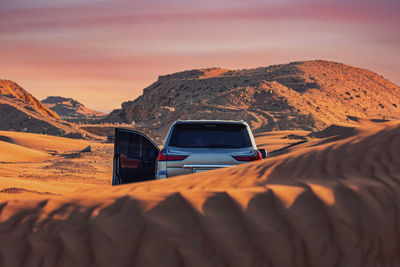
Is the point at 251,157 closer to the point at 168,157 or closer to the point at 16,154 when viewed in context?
the point at 168,157

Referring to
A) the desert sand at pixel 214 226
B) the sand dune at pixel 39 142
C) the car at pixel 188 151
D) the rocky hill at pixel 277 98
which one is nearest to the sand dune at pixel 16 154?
the sand dune at pixel 39 142

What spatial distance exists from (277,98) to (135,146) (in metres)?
42.8

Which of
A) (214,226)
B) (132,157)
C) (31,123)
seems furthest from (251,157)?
(31,123)

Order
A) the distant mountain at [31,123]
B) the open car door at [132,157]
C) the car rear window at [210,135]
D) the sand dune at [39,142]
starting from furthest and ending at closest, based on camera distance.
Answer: the distant mountain at [31,123] → the sand dune at [39,142] → the open car door at [132,157] → the car rear window at [210,135]


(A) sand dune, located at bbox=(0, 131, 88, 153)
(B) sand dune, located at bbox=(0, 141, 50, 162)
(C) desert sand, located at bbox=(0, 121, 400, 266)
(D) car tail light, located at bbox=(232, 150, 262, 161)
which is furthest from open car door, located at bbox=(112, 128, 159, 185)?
(A) sand dune, located at bbox=(0, 131, 88, 153)

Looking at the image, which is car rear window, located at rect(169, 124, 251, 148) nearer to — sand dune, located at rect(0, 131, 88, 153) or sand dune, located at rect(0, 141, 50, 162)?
sand dune, located at rect(0, 141, 50, 162)

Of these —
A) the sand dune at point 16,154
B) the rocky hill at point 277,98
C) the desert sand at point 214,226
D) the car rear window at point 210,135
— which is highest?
the rocky hill at point 277,98

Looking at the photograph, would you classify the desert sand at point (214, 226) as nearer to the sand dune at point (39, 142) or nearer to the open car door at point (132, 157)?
the open car door at point (132, 157)

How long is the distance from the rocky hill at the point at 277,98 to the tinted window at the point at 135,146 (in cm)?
3147

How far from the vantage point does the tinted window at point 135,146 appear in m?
6.62

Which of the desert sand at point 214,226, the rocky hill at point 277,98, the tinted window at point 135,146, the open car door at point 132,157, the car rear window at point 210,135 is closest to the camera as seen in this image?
the desert sand at point 214,226

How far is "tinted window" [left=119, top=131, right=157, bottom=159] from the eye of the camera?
6617mm

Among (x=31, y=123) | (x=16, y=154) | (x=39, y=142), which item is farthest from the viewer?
(x=31, y=123)

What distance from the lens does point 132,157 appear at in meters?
6.82
